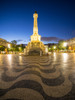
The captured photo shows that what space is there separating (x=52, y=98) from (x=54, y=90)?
1.39 feet

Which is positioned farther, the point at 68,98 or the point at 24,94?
the point at 24,94

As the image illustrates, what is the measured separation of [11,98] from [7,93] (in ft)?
1.06

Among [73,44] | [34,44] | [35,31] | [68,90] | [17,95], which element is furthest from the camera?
[73,44]

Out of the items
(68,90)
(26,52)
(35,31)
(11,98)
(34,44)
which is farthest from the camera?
(35,31)

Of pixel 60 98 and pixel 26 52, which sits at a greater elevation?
pixel 26 52

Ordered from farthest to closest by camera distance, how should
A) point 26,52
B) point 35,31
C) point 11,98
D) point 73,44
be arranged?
point 73,44 → point 35,31 → point 26,52 → point 11,98

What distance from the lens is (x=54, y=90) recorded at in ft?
8.05

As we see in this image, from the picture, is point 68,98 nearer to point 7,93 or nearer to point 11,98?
point 11,98

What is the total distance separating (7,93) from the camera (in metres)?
2.28

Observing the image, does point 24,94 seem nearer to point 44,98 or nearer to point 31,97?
point 31,97

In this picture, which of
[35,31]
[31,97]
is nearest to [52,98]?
[31,97]

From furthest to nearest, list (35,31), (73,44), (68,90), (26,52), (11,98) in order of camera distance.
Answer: (73,44)
(35,31)
(26,52)
(68,90)
(11,98)

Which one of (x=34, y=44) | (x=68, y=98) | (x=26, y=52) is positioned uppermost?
(x=34, y=44)

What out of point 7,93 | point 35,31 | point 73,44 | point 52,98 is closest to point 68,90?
point 52,98
